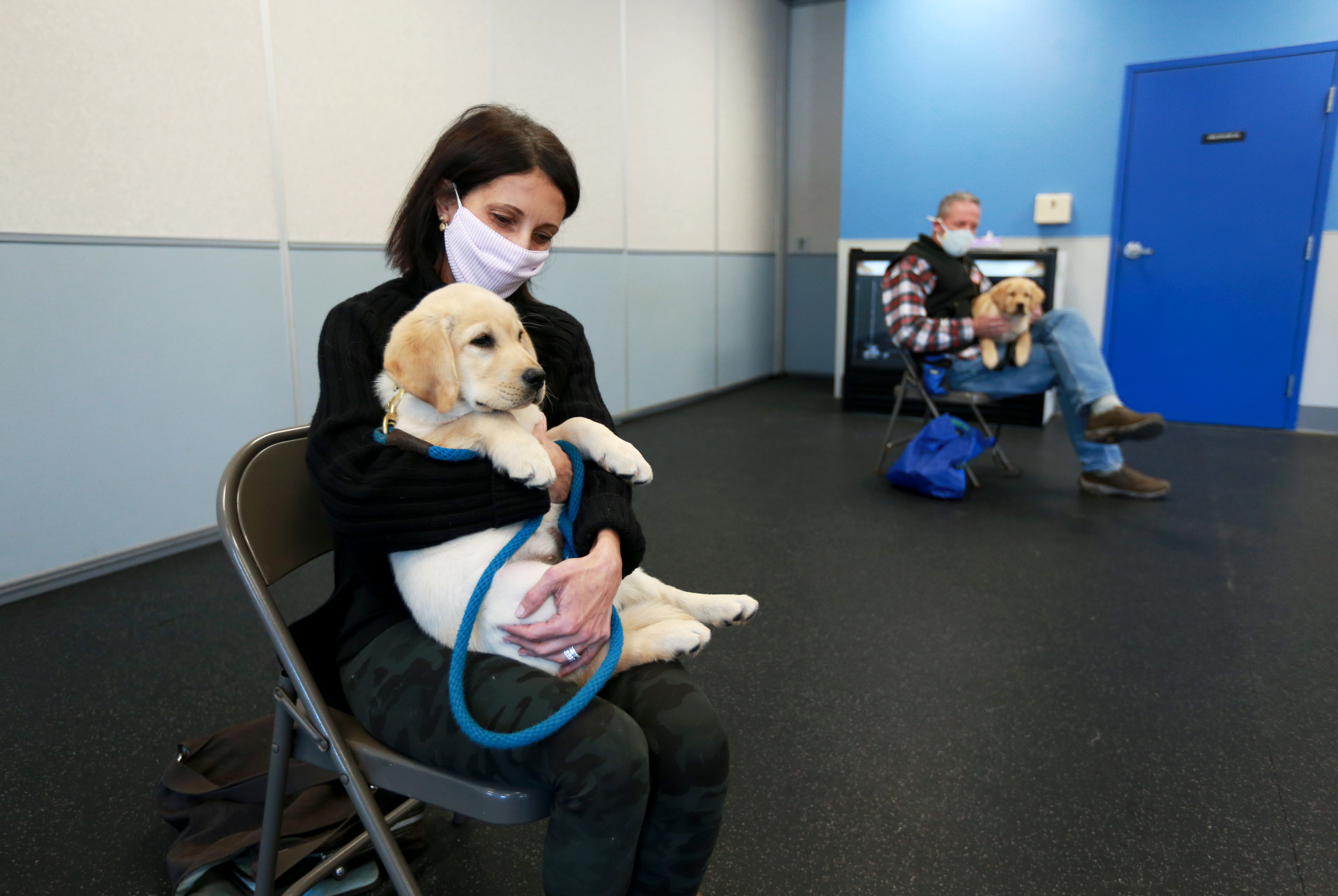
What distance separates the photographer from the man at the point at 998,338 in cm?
354

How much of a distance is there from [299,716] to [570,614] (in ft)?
1.19

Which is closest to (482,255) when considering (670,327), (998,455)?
(998,455)

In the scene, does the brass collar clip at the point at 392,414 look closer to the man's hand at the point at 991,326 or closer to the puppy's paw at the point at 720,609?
the puppy's paw at the point at 720,609

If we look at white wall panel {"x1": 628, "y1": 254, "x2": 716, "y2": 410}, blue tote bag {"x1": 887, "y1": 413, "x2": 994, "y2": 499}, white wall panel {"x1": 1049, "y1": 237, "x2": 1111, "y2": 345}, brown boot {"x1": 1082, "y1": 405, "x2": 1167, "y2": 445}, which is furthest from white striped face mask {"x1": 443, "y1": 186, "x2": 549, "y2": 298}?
white wall panel {"x1": 1049, "y1": 237, "x2": 1111, "y2": 345}

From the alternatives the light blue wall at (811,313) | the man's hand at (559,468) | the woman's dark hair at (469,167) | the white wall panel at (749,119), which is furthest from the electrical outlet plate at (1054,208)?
the man's hand at (559,468)

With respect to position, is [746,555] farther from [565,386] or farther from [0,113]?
[0,113]

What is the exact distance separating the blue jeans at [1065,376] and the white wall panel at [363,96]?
2.73 metres

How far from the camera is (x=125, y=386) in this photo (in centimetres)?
280

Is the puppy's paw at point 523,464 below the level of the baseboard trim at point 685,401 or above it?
above

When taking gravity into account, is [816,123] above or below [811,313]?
above

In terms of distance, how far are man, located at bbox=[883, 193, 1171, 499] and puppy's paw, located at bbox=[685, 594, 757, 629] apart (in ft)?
9.09

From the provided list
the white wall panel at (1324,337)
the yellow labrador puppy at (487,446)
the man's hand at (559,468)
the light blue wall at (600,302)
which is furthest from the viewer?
the white wall panel at (1324,337)

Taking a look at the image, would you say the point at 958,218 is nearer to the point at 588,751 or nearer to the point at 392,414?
the point at 392,414

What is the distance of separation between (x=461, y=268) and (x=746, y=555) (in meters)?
1.95
